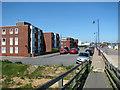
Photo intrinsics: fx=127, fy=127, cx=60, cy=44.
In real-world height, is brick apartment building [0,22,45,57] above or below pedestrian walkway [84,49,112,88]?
above

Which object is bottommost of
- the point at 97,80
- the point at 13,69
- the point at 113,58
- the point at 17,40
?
the point at 113,58

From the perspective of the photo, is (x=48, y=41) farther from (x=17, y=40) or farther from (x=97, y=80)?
(x=97, y=80)

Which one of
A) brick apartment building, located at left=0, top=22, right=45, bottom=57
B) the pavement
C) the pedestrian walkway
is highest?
brick apartment building, located at left=0, top=22, right=45, bottom=57

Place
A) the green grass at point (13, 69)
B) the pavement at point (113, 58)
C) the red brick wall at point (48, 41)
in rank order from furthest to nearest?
1. the red brick wall at point (48, 41)
2. the pavement at point (113, 58)
3. the green grass at point (13, 69)

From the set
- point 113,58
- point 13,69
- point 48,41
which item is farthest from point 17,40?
point 113,58

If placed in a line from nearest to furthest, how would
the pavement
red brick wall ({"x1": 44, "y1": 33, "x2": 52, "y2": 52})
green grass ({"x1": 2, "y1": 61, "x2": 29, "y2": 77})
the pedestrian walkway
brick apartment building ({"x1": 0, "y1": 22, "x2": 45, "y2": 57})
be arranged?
1. the pedestrian walkway
2. green grass ({"x1": 2, "y1": 61, "x2": 29, "y2": 77})
3. the pavement
4. brick apartment building ({"x1": 0, "y1": 22, "x2": 45, "y2": 57})
5. red brick wall ({"x1": 44, "y1": 33, "x2": 52, "y2": 52})

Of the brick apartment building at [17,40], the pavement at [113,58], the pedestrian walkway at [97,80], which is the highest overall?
the brick apartment building at [17,40]

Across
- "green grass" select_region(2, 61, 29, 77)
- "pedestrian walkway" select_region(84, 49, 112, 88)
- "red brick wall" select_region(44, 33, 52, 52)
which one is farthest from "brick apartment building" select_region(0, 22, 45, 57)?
"pedestrian walkway" select_region(84, 49, 112, 88)

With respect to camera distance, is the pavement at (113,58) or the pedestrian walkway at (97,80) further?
the pavement at (113,58)

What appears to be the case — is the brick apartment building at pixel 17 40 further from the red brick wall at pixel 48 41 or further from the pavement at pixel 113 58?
the red brick wall at pixel 48 41

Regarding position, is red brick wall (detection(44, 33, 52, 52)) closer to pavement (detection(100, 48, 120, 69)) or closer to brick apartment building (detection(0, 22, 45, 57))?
brick apartment building (detection(0, 22, 45, 57))

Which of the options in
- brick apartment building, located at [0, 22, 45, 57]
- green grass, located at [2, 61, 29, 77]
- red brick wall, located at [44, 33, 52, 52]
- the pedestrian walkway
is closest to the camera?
the pedestrian walkway

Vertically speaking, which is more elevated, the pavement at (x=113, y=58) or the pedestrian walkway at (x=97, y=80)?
the pedestrian walkway at (x=97, y=80)

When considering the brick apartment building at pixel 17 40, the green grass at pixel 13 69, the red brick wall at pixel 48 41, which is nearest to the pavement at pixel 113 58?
the green grass at pixel 13 69
